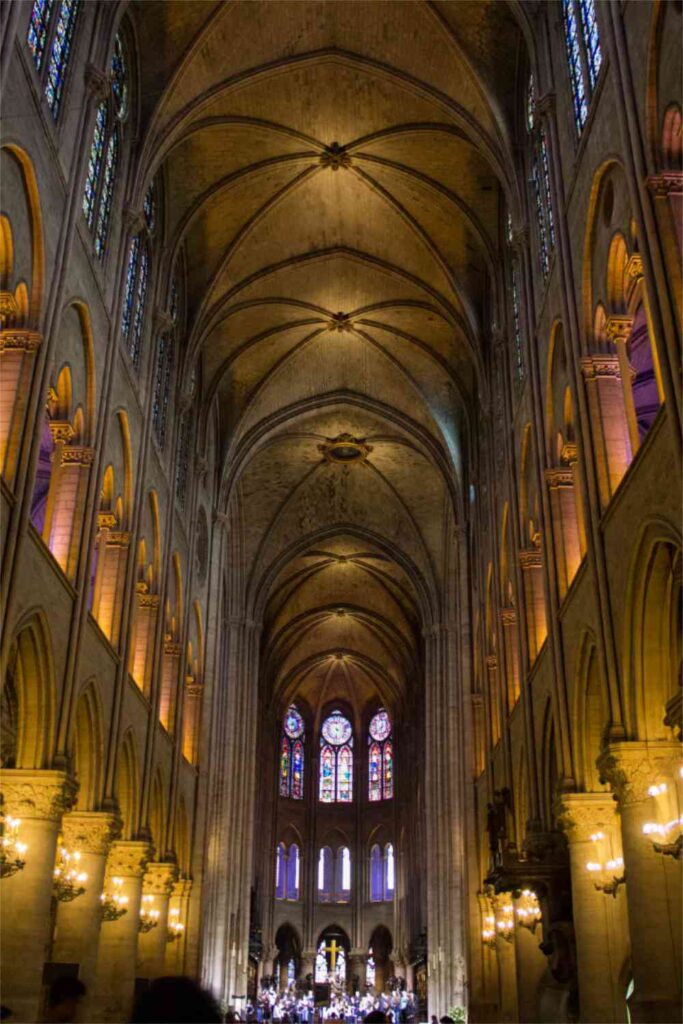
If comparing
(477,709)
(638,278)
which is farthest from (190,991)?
(477,709)

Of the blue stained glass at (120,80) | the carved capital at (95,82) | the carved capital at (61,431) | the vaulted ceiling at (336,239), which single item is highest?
the vaulted ceiling at (336,239)

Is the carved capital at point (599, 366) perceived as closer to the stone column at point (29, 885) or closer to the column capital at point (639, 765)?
the column capital at point (639, 765)

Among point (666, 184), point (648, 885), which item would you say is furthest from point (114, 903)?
point (666, 184)

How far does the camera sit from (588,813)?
55.0 ft

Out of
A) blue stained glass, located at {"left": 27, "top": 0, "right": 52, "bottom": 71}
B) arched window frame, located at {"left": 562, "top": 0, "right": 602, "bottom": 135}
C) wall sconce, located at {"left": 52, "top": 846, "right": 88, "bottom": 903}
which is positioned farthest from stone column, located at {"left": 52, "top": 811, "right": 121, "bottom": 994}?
arched window frame, located at {"left": 562, "top": 0, "right": 602, "bottom": 135}

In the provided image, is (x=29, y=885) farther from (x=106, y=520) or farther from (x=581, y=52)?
(x=581, y=52)

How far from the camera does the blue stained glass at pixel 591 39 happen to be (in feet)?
54.6

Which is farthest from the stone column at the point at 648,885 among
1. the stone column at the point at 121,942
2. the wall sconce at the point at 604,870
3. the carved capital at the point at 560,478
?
the stone column at the point at 121,942

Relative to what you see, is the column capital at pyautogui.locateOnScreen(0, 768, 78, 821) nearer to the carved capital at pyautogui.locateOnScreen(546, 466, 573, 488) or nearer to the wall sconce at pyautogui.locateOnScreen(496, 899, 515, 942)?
the carved capital at pyautogui.locateOnScreen(546, 466, 573, 488)

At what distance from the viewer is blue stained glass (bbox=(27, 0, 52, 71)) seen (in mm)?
16422

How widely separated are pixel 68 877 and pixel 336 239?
747 inches

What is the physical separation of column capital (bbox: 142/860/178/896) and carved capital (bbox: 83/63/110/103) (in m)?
17.3

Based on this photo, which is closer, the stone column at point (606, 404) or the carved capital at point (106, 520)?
the stone column at point (606, 404)

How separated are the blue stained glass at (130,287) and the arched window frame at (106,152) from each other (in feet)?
4.31
